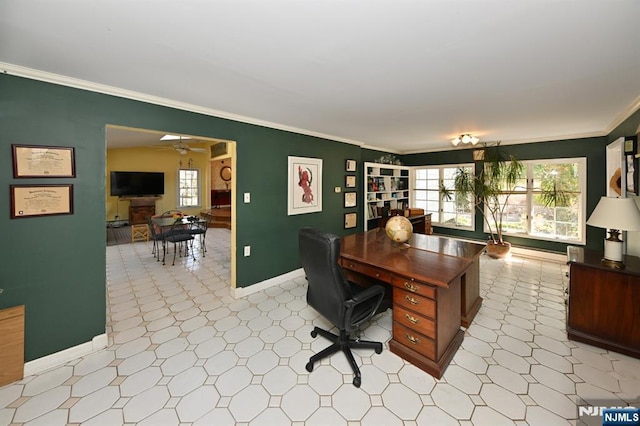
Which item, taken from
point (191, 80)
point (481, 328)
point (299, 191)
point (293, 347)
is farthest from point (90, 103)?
point (481, 328)

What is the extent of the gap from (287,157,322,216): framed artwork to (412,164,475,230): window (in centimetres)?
A: 341

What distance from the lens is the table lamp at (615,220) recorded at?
2.06 metres

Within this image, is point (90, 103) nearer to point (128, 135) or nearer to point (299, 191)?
point (299, 191)

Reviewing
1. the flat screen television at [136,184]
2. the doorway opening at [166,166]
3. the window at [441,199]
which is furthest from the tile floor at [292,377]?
the flat screen television at [136,184]

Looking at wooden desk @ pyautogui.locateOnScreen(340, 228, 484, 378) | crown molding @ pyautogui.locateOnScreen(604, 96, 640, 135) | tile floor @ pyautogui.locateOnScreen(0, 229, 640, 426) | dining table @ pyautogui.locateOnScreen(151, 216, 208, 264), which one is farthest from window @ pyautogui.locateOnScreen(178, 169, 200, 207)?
crown molding @ pyautogui.locateOnScreen(604, 96, 640, 135)

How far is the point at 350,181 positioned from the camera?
5035 mm

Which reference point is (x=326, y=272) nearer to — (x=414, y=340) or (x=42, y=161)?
(x=414, y=340)

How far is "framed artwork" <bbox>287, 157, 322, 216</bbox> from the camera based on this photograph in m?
3.87

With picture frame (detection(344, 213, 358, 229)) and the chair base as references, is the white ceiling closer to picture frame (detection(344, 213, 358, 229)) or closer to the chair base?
the chair base

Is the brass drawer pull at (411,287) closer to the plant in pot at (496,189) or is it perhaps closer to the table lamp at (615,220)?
the table lamp at (615,220)

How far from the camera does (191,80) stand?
2.11 m

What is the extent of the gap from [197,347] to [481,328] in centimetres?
279

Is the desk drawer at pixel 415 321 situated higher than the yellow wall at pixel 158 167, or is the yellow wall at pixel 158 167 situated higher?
the yellow wall at pixel 158 167

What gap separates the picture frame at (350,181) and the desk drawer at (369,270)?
2729mm
